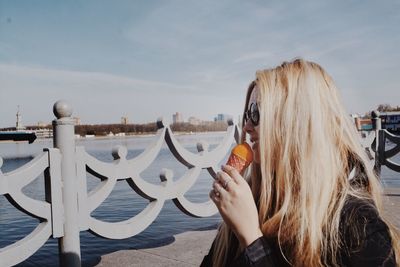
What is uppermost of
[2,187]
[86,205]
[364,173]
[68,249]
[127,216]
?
[364,173]

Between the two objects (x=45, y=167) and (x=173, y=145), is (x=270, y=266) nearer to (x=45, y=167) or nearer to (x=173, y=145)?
(x=45, y=167)

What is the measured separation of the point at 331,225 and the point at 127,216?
6538 millimetres

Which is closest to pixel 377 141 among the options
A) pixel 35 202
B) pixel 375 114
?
pixel 375 114

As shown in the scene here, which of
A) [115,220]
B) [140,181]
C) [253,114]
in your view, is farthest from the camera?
[115,220]

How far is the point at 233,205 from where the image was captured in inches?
58.2

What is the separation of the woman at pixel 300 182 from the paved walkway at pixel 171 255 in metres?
2.66

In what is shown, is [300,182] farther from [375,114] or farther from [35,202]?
[375,114]

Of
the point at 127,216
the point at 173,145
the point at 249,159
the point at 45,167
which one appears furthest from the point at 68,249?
the point at 127,216

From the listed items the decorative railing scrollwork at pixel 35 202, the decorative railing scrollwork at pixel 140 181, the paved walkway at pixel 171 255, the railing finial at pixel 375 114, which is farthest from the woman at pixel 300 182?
the railing finial at pixel 375 114

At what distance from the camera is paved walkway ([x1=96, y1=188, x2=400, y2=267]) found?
4102mm

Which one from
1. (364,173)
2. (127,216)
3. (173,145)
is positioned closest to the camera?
(364,173)

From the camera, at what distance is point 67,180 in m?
3.30

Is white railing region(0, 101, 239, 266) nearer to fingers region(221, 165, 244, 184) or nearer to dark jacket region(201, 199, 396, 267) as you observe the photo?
fingers region(221, 165, 244, 184)

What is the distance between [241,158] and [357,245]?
1.82 feet
